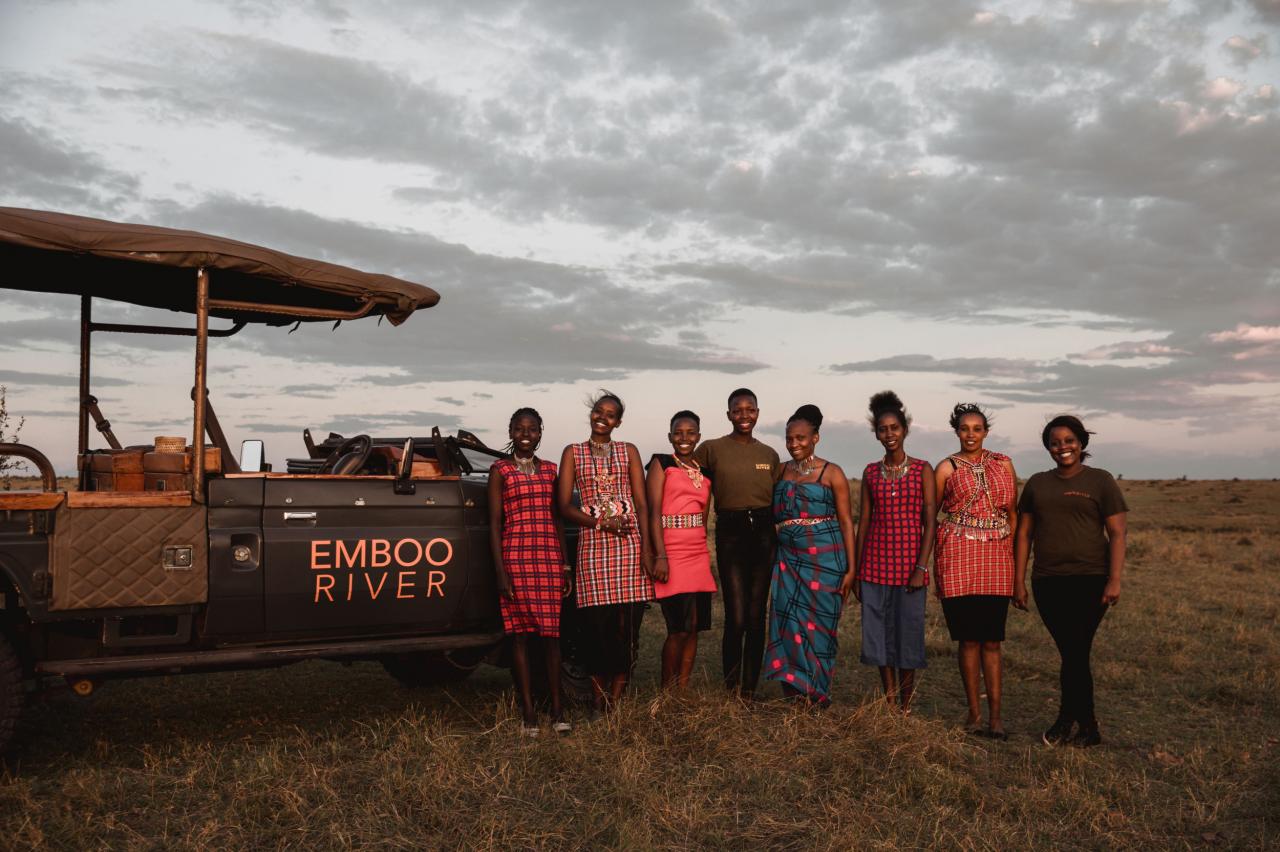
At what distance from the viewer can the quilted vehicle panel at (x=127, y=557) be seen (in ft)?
16.6

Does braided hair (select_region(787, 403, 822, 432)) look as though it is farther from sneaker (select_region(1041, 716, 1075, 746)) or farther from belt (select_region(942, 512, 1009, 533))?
sneaker (select_region(1041, 716, 1075, 746))

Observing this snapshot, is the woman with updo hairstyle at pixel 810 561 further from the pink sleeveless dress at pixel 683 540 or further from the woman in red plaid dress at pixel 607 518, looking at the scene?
the woman in red plaid dress at pixel 607 518

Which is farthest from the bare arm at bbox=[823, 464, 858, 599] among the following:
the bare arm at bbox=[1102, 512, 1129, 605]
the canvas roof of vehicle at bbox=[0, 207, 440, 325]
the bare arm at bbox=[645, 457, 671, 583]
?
the canvas roof of vehicle at bbox=[0, 207, 440, 325]

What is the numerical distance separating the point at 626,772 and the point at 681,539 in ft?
5.41

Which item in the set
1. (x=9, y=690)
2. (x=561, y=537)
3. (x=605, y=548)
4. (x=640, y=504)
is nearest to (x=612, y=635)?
(x=605, y=548)

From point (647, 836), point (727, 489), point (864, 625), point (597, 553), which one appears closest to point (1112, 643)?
point (864, 625)

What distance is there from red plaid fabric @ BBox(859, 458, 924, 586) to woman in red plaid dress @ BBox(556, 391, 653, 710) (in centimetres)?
139

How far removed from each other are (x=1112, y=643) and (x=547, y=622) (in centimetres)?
670

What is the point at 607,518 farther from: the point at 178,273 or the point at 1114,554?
the point at 1114,554

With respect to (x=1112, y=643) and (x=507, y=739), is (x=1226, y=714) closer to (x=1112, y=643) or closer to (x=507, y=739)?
(x=1112, y=643)

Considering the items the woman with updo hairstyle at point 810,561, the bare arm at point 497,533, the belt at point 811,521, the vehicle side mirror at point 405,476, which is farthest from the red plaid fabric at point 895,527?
the vehicle side mirror at point 405,476

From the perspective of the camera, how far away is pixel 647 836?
4500 mm

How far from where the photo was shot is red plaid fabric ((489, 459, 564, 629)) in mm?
6090

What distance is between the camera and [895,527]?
21.0 ft
